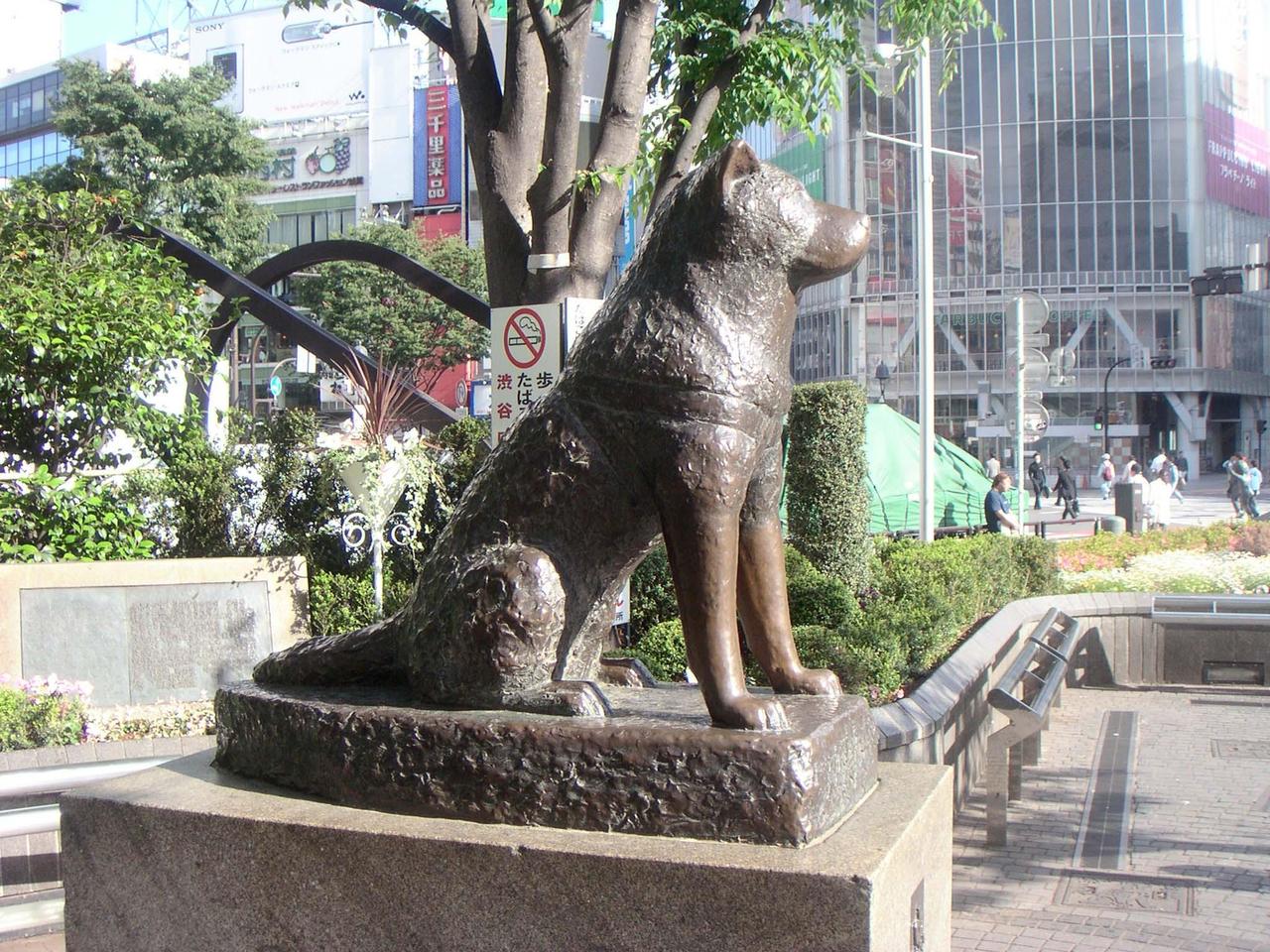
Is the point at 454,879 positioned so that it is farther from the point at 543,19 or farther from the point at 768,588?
the point at 543,19

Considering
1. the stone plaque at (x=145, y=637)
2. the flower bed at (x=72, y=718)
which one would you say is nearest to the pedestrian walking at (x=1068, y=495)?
the stone plaque at (x=145, y=637)

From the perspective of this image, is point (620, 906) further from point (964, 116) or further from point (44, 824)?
point (964, 116)

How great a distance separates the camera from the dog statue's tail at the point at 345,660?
314 cm

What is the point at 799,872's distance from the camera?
→ 2.33 meters

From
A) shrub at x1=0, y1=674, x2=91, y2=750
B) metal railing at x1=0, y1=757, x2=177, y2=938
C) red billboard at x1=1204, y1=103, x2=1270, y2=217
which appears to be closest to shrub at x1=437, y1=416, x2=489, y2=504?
shrub at x1=0, y1=674, x2=91, y2=750

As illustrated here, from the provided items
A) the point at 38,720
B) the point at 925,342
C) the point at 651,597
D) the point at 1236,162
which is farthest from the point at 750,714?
the point at 1236,162

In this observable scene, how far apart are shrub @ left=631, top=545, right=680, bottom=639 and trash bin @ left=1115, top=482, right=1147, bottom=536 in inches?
547

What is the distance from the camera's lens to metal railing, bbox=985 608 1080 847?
5840 millimetres

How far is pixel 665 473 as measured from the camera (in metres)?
2.62

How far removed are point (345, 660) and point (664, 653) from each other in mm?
4662

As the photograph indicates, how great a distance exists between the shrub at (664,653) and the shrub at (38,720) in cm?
316

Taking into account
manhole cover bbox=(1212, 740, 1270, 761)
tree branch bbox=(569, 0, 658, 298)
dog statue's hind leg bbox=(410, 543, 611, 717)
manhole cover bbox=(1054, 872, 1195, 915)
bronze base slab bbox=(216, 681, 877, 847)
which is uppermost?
tree branch bbox=(569, 0, 658, 298)

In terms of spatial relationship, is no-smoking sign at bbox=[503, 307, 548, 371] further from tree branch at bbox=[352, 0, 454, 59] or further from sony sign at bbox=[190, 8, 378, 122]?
sony sign at bbox=[190, 8, 378, 122]

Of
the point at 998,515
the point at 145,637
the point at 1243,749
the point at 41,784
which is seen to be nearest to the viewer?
the point at 41,784
